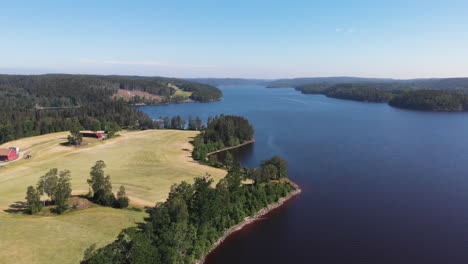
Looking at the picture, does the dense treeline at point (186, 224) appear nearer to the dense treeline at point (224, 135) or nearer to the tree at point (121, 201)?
the tree at point (121, 201)

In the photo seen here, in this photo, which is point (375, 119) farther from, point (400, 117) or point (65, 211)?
point (65, 211)

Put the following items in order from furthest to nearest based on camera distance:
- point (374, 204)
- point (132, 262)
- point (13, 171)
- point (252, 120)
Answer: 1. point (252, 120)
2. point (13, 171)
3. point (374, 204)
4. point (132, 262)

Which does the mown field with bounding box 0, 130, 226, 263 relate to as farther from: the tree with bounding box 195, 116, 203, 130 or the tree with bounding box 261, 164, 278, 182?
the tree with bounding box 195, 116, 203, 130

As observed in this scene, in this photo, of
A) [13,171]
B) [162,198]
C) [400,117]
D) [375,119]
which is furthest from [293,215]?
[400,117]

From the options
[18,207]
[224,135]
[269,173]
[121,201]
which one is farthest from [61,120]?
[269,173]

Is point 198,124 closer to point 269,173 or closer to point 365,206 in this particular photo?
point 269,173

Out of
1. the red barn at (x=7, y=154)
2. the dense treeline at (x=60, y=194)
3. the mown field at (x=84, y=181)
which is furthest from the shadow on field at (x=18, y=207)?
the red barn at (x=7, y=154)
